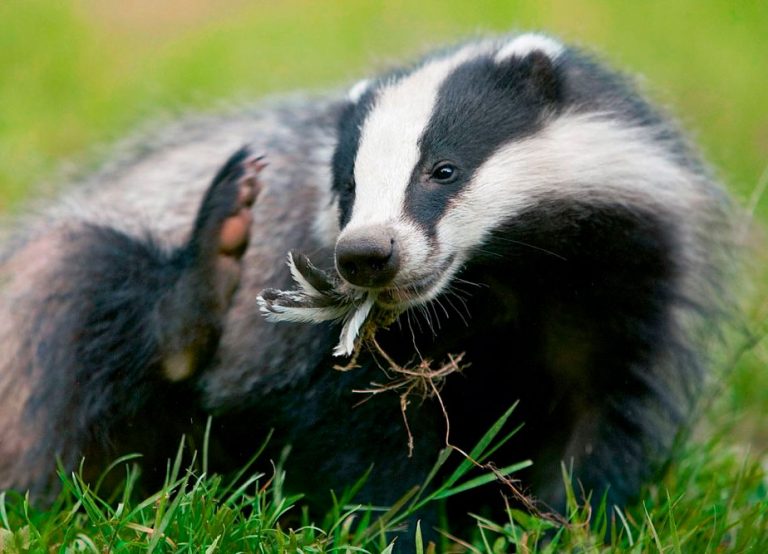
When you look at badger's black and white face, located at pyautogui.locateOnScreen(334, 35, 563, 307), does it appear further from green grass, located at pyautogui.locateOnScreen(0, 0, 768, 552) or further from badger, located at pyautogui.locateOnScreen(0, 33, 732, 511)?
green grass, located at pyautogui.locateOnScreen(0, 0, 768, 552)

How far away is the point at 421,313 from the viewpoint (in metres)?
3.78

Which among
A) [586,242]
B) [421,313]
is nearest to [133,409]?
[421,313]

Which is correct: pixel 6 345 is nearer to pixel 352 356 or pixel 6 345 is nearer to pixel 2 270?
pixel 2 270

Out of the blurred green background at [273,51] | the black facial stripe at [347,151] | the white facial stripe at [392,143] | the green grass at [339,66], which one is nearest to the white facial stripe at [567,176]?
the white facial stripe at [392,143]

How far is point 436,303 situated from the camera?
3.82 meters

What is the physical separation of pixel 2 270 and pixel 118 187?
1.96 ft

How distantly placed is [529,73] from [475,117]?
275 mm

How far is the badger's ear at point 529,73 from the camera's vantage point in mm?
3832

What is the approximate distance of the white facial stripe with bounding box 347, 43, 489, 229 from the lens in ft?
11.4

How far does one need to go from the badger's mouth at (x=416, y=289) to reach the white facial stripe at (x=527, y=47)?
72 centimetres

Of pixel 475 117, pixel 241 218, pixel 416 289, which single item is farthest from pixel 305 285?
pixel 475 117

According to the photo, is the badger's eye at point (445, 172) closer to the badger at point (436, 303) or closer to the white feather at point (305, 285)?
the badger at point (436, 303)

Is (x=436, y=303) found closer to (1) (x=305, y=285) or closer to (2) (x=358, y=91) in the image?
(1) (x=305, y=285)

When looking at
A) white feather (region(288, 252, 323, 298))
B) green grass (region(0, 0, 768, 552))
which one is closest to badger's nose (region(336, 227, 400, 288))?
white feather (region(288, 252, 323, 298))
